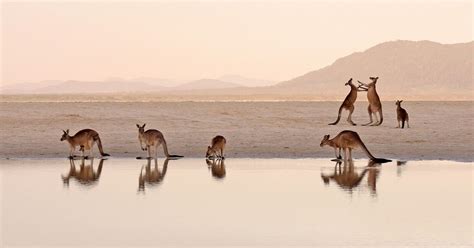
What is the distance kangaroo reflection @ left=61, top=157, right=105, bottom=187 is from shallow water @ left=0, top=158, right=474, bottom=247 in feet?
0.06

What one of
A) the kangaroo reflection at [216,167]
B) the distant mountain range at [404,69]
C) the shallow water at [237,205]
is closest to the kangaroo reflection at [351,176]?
the shallow water at [237,205]

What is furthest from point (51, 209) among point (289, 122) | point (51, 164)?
point (289, 122)

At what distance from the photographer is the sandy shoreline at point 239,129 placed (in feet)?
76.4

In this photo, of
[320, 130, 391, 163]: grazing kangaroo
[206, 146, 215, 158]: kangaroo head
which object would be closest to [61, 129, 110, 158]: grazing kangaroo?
[206, 146, 215, 158]: kangaroo head

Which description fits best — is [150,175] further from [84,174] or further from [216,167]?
[216,167]

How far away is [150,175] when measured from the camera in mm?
17734

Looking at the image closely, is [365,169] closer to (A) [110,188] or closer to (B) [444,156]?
(B) [444,156]

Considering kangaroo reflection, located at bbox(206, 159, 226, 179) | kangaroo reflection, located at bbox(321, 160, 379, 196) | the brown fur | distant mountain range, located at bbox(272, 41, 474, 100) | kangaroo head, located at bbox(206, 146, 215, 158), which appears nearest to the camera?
kangaroo reflection, located at bbox(321, 160, 379, 196)

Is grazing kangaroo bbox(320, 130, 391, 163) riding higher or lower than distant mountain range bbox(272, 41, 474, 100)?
lower

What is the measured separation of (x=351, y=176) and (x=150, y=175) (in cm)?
352

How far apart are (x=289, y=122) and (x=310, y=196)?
16.4 metres

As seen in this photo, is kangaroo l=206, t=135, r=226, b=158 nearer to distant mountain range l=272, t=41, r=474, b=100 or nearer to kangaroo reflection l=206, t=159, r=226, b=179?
kangaroo reflection l=206, t=159, r=226, b=179

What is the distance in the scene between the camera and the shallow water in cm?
1097

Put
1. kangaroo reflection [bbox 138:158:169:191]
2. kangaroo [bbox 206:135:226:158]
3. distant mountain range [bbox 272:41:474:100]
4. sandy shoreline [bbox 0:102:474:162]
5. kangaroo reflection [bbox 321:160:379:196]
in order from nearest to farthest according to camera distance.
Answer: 1. kangaroo reflection [bbox 321:160:379:196]
2. kangaroo reflection [bbox 138:158:169:191]
3. kangaroo [bbox 206:135:226:158]
4. sandy shoreline [bbox 0:102:474:162]
5. distant mountain range [bbox 272:41:474:100]
